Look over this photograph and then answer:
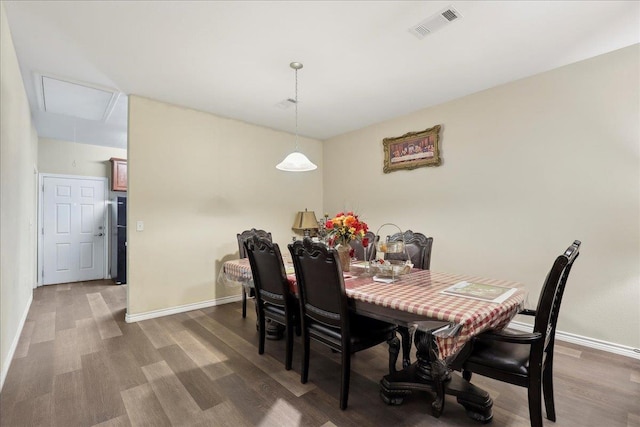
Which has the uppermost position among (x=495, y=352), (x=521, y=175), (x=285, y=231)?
(x=521, y=175)

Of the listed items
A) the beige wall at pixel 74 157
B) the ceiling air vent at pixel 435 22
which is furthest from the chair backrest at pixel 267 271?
the beige wall at pixel 74 157

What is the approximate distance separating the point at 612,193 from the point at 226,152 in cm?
414

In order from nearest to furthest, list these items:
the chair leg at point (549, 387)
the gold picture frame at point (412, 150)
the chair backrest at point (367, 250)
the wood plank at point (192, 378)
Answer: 1. the chair leg at point (549, 387)
2. the wood plank at point (192, 378)
3. the chair backrest at point (367, 250)
4. the gold picture frame at point (412, 150)

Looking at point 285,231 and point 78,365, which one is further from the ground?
point 285,231

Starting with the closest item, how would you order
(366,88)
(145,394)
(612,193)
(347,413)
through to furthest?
(347,413)
(145,394)
(612,193)
(366,88)

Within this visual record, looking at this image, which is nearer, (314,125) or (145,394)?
(145,394)

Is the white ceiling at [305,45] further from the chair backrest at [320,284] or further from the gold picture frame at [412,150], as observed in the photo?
the chair backrest at [320,284]

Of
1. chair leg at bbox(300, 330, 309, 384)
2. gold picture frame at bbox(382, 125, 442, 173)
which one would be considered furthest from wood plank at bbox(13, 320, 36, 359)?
gold picture frame at bbox(382, 125, 442, 173)

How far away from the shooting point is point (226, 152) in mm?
4203

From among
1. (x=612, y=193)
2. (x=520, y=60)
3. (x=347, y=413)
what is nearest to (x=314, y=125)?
(x=520, y=60)

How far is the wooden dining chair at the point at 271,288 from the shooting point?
7.27 ft

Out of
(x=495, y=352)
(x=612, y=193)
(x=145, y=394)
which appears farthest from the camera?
(x=612, y=193)

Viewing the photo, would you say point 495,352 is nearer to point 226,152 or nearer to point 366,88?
point 366,88

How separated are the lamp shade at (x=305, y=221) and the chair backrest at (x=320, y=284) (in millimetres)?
2688
